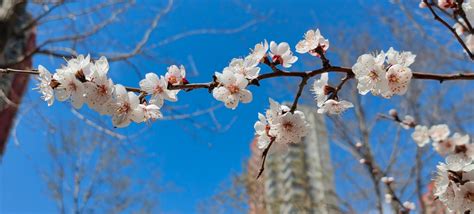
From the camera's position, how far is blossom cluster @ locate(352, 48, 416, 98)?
47.4 inches

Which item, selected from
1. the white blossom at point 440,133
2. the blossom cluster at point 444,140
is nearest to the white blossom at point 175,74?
the blossom cluster at point 444,140

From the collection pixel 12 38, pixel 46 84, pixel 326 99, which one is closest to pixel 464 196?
pixel 326 99

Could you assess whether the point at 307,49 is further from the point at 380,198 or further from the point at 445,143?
the point at 380,198

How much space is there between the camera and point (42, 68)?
1.16 meters

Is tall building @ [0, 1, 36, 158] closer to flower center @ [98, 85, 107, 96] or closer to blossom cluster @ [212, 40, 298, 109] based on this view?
flower center @ [98, 85, 107, 96]

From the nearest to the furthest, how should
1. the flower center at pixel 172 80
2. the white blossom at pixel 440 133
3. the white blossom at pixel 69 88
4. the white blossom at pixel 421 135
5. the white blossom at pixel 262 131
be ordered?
1. the white blossom at pixel 69 88
2. the flower center at pixel 172 80
3. the white blossom at pixel 262 131
4. the white blossom at pixel 440 133
5. the white blossom at pixel 421 135

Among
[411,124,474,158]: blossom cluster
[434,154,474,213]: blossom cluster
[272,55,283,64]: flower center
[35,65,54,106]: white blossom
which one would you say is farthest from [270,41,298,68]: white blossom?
[411,124,474,158]: blossom cluster

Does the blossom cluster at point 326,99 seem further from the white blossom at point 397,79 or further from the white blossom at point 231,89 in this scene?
the white blossom at point 231,89

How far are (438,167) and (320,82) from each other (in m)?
0.45

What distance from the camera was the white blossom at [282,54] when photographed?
132 centimetres

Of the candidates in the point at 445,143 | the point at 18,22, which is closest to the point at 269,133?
the point at 445,143

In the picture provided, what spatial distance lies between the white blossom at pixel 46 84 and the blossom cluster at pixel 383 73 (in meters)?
0.90

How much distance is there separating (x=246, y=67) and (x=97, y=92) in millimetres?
447

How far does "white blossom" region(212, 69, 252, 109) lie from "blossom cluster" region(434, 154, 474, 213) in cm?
64
